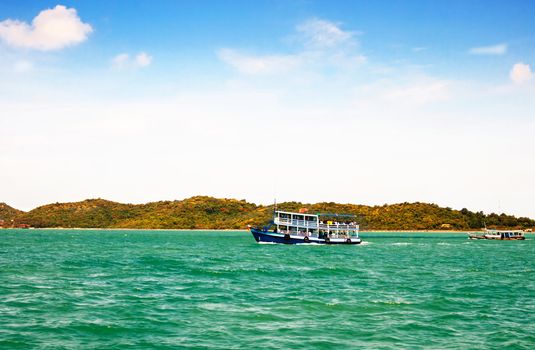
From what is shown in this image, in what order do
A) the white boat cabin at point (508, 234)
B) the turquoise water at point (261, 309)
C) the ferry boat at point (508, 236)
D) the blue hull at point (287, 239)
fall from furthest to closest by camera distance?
1. the white boat cabin at point (508, 234)
2. the ferry boat at point (508, 236)
3. the blue hull at point (287, 239)
4. the turquoise water at point (261, 309)

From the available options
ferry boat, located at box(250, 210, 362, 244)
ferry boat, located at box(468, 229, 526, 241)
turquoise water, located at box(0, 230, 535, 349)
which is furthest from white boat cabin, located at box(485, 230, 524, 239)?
turquoise water, located at box(0, 230, 535, 349)

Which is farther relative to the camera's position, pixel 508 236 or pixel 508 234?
pixel 508 236

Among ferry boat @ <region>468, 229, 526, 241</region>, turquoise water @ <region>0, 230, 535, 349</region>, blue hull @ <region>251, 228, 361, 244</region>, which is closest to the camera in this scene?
turquoise water @ <region>0, 230, 535, 349</region>

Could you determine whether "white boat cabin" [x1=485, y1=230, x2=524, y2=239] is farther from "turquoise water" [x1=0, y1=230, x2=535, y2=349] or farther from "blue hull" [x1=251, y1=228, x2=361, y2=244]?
"turquoise water" [x1=0, y1=230, x2=535, y2=349]

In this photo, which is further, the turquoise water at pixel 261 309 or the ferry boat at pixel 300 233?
the ferry boat at pixel 300 233

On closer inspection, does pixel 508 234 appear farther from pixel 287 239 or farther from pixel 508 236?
pixel 287 239

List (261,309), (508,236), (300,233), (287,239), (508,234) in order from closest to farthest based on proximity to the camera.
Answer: (261,309) < (287,239) < (300,233) < (508,234) < (508,236)

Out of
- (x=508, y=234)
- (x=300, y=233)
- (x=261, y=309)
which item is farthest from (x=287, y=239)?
(x=508, y=234)

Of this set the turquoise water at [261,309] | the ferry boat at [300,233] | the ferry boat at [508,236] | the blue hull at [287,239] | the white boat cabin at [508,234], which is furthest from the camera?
the white boat cabin at [508,234]

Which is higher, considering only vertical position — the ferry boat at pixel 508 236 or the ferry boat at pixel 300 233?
the ferry boat at pixel 300 233

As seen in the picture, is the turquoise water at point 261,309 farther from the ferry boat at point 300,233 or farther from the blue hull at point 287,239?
the blue hull at point 287,239

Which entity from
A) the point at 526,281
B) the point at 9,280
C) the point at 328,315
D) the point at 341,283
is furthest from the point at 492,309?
the point at 9,280

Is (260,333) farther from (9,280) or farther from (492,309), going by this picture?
(9,280)

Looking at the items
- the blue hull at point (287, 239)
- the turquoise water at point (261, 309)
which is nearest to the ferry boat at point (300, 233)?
the blue hull at point (287, 239)
